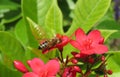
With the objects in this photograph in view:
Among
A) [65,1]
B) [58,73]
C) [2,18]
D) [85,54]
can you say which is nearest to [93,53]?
[85,54]

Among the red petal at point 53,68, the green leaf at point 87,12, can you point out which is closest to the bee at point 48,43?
the red petal at point 53,68

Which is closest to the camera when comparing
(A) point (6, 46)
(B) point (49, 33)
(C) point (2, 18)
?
(A) point (6, 46)

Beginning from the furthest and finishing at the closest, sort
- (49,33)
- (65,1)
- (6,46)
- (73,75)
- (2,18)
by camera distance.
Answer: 1. (65,1)
2. (2,18)
3. (49,33)
4. (6,46)
5. (73,75)

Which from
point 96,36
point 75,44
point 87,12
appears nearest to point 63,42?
point 75,44

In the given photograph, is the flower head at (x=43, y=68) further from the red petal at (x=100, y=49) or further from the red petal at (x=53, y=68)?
the red petal at (x=100, y=49)

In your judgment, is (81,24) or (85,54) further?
(81,24)

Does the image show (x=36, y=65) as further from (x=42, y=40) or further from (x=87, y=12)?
(x=87, y=12)

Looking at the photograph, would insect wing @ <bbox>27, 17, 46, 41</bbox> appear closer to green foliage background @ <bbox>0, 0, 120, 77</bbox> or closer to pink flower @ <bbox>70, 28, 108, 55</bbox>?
green foliage background @ <bbox>0, 0, 120, 77</bbox>

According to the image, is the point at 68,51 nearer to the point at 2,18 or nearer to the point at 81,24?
the point at 81,24
